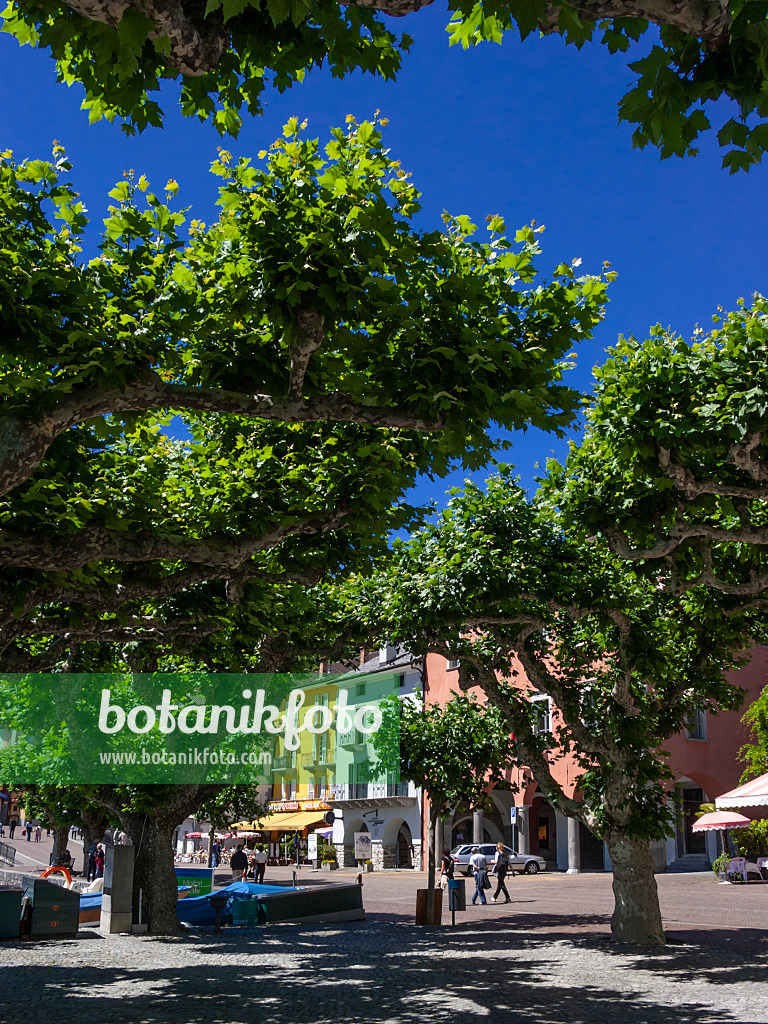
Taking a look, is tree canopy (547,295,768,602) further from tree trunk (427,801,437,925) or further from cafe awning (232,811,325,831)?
cafe awning (232,811,325,831)

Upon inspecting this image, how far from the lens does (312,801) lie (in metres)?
66.5

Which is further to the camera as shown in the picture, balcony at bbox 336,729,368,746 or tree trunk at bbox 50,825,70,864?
balcony at bbox 336,729,368,746

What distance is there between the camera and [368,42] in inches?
223

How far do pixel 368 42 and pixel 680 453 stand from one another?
7202mm

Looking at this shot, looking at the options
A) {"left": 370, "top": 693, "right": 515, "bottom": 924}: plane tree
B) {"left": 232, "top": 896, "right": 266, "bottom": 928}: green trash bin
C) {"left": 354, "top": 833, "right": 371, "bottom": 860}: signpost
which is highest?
{"left": 370, "top": 693, "right": 515, "bottom": 924}: plane tree

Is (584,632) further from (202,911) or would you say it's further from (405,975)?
(202,911)

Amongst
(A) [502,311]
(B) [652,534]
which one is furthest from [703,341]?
(A) [502,311]

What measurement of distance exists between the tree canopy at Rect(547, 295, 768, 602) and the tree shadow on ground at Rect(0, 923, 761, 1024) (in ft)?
19.2

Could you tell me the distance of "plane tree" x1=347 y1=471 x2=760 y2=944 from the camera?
1572cm

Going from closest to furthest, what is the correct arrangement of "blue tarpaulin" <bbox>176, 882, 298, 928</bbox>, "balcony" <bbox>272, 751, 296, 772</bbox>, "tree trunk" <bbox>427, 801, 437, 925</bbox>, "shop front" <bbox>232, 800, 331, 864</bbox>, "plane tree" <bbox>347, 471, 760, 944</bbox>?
"plane tree" <bbox>347, 471, 760, 944</bbox>, "blue tarpaulin" <bbox>176, 882, 298, 928</bbox>, "tree trunk" <bbox>427, 801, 437, 925</bbox>, "shop front" <bbox>232, 800, 331, 864</bbox>, "balcony" <bbox>272, 751, 296, 772</bbox>

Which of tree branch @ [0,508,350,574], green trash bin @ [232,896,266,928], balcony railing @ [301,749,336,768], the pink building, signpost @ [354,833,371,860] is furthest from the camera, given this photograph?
balcony railing @ [301,749,336,768]

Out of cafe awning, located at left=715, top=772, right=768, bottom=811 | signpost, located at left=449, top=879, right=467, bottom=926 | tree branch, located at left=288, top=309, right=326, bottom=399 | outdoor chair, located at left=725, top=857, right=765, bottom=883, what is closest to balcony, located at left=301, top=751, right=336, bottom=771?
cafe awning, located at left=715, top=772, right=768, bottom=811

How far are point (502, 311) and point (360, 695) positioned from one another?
5440 cm

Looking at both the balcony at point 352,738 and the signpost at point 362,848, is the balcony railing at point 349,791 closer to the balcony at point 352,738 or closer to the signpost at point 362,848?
the balcony at point 352,738
